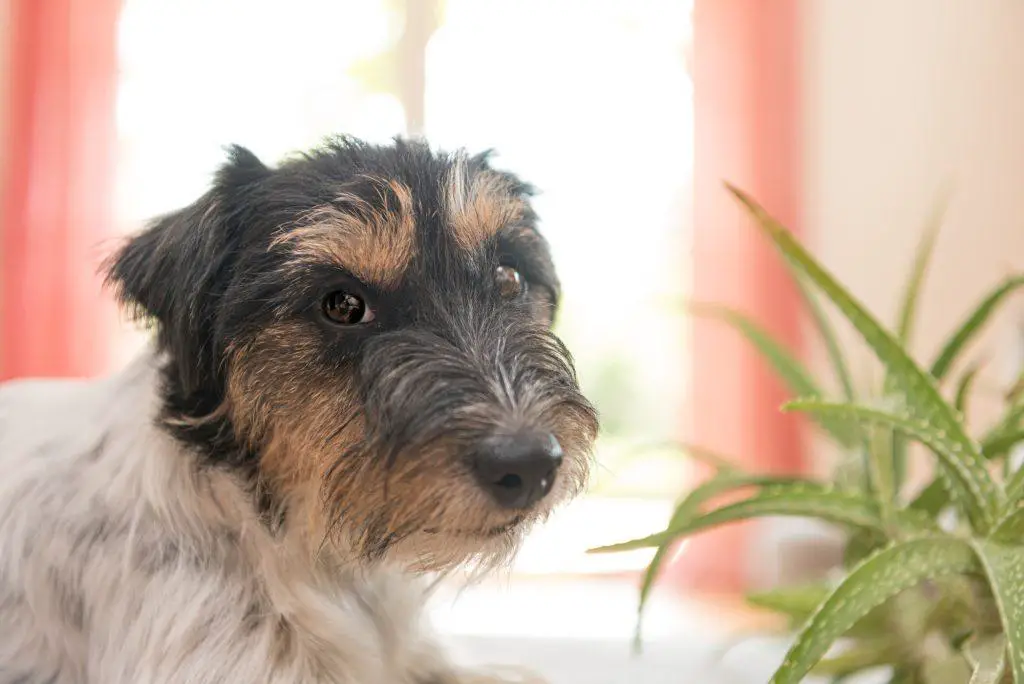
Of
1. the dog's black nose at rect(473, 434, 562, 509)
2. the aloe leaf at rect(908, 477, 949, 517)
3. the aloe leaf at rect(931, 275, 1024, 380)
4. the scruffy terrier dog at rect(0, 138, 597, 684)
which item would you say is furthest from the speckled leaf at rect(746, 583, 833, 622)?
the dog's black nose at rect(473, 434, 562, 509)

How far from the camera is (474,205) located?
1.27 meters

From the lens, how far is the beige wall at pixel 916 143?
143 inches

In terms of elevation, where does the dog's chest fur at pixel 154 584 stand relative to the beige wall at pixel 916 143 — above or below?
below

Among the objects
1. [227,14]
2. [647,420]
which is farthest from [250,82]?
[647,420]

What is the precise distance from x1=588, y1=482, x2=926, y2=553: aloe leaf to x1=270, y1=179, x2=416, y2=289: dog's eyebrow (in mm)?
559

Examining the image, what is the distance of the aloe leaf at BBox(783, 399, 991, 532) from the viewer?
1230 millimetres

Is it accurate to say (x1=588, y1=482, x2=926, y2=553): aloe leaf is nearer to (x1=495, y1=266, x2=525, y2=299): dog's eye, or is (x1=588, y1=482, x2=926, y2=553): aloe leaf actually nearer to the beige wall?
(x1=495, y1=266, x2=525, y2=299): dog's eye

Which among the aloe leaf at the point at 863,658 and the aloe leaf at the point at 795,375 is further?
the aloe leaf at the point at 795,375

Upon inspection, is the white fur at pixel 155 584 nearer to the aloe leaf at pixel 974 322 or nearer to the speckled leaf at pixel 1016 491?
the speckled leaf at pixel 1016 491

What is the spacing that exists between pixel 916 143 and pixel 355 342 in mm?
3512

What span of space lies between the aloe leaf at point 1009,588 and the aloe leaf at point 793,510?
0.80ft

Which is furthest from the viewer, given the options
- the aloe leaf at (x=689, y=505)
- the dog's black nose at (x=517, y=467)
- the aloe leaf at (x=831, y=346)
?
the aloe leaf at (x=831, y=346)

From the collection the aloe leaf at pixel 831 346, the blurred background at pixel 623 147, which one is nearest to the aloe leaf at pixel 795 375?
the aloe leaf at pixel 831 346

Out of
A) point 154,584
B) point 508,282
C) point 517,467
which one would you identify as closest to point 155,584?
point 154,584
